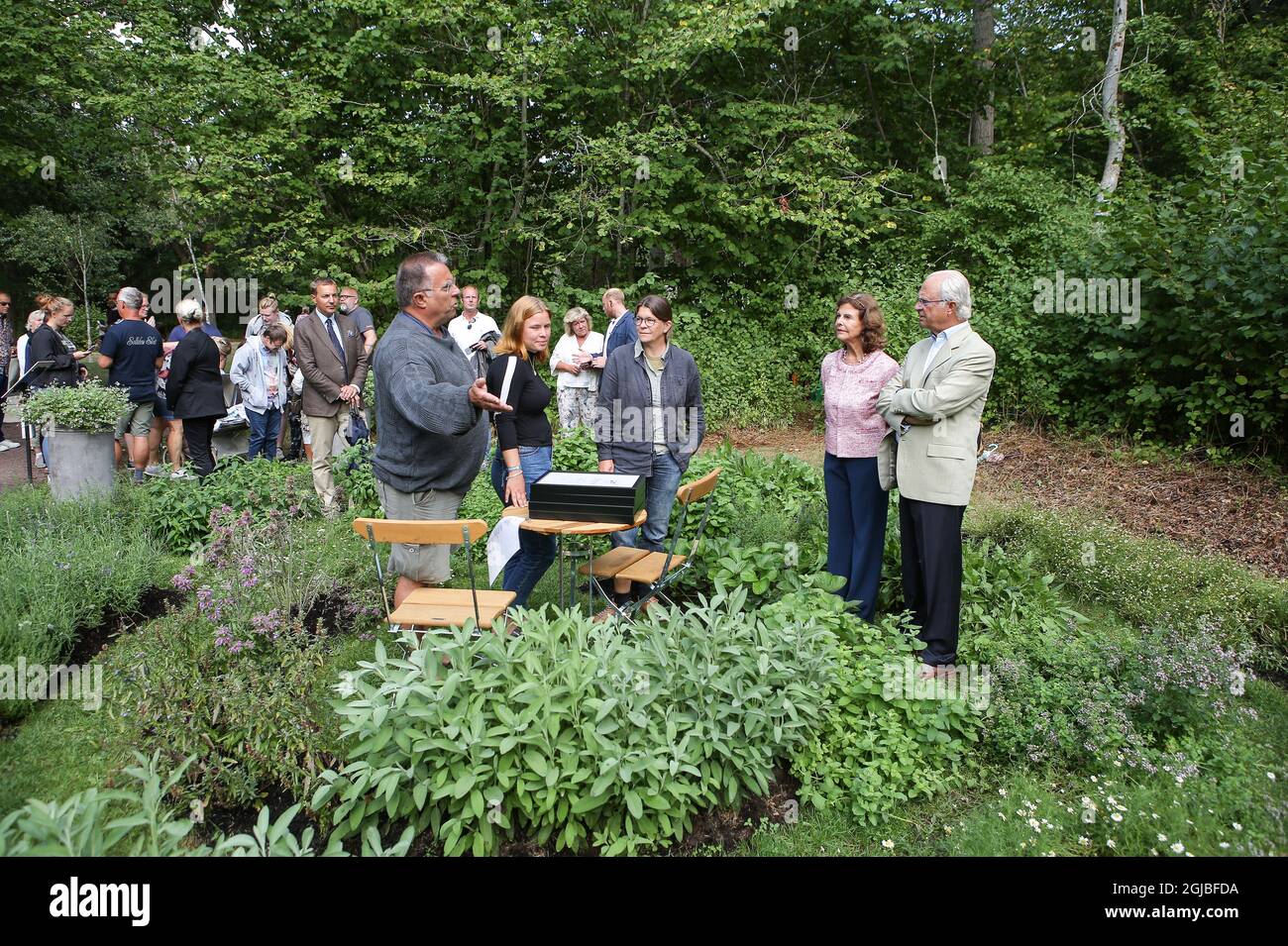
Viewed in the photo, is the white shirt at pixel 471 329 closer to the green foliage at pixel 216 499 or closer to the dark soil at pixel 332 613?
the green foliage at pixel 216 499

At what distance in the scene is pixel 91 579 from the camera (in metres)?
5.00

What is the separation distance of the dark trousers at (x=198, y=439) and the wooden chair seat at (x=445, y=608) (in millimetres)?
4929

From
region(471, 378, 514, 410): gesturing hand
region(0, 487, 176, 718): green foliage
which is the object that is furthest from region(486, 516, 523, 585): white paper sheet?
region(0, 487, 176, 718): green foliage

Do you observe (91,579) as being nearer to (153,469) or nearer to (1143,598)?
(153,469)

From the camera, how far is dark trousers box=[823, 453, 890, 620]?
15.0 feet

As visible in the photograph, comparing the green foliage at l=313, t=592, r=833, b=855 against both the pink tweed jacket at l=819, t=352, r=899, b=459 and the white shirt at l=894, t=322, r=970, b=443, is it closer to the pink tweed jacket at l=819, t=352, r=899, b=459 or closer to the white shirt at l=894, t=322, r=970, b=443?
the white shirt at l=894, t=322, r=970, b=443

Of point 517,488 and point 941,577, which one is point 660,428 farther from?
point 941,577

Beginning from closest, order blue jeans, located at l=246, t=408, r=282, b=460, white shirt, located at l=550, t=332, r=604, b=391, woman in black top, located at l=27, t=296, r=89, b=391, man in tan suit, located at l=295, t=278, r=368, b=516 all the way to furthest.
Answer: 1. man in tan suit, located at l=295, t=278, r=368, b=516
2. blue jeans, located at l=246, t=408, r=282, b=460
3. woman in black top, located at l=27, t=296, r=89, b=391
4. white shirt, located at l=550, t=332, r=604, b=391

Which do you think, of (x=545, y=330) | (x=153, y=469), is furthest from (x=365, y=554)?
(x=153, y=469)

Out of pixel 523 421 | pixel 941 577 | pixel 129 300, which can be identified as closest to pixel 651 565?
pixel 523 421

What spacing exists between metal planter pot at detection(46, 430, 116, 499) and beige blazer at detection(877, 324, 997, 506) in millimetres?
6421

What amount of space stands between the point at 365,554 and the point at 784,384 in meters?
8.58

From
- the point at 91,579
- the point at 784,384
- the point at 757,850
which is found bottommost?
the point at 757,850

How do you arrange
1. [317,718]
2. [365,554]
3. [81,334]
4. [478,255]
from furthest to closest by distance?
[81,334]
[478,255]
[365,554]
[317,718]
